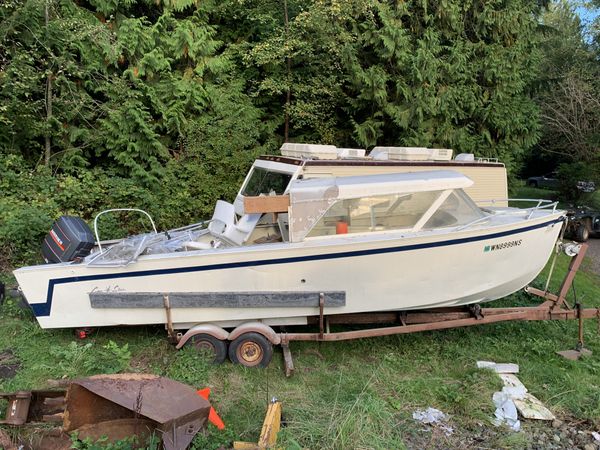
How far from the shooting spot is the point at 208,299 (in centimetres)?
420

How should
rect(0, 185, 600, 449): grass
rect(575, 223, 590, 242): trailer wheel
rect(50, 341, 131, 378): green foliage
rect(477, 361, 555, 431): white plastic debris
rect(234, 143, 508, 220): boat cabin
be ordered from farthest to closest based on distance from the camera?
rect(575, 223, 590, 242): trailer wheel < rect(234, 143, 508, 220): boat cabin < rect(50, 341, 131, 378): green foliage < rect(477, 361, 555, 431): white plastic debris < rect(0, 185, 600, 449): grass

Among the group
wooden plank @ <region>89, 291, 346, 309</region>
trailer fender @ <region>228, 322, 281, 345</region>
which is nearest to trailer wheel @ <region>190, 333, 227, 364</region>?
trailer fender @ <region>228, 322, 281, 345</region>

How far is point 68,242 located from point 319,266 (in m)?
2.74

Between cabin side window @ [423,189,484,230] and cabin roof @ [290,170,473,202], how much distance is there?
138mm

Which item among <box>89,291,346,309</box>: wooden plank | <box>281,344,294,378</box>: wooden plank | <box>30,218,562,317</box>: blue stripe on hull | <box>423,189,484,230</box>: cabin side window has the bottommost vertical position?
<box>281,344,294,378</box>: wooden plank

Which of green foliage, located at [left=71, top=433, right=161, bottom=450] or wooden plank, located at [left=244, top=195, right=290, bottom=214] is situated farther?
wooden plank, located at [left=244, top=195, right=290, bottom=214]

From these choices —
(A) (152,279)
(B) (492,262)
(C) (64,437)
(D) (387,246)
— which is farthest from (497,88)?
(C) (64,437)

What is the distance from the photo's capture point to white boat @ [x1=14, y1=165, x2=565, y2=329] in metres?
4.16

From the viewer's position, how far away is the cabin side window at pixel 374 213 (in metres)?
4.32

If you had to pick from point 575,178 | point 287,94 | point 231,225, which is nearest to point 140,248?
point 231,225

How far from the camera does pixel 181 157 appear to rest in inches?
346

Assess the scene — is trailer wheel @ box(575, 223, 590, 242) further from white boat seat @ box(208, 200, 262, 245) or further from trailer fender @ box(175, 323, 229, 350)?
trailer fender @ box(175, 323, 229, 350)

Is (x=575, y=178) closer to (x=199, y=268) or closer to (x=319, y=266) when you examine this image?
(x=319, y=266)

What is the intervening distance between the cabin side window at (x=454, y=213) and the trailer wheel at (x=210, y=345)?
2.48 meters
